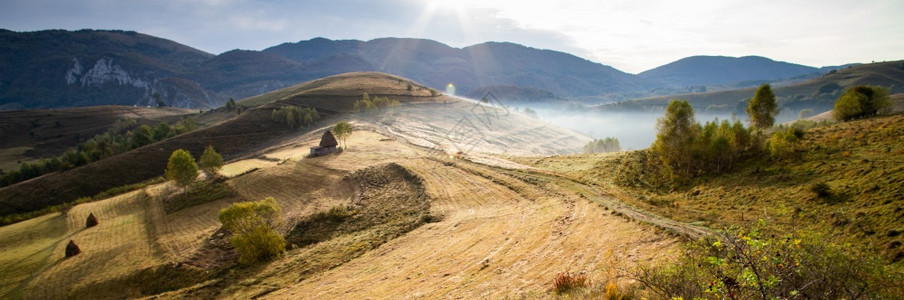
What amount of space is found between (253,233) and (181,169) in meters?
34.3

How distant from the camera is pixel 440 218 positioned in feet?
97.1

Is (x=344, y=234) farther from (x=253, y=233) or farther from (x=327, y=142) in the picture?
(x=327, y=142)

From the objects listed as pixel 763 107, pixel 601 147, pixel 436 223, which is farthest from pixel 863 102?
pixel 601 147

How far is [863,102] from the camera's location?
38.8m

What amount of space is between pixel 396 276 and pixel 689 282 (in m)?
14.4

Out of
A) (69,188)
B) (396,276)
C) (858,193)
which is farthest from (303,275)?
(69,188)

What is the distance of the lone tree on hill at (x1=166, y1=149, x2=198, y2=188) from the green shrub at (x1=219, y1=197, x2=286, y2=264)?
30955 mm

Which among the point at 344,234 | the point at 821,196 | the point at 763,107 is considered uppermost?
the point at 763,107

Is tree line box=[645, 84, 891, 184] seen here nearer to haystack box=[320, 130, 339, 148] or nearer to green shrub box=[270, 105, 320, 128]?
haystack box=[320, 130, 339, 148]

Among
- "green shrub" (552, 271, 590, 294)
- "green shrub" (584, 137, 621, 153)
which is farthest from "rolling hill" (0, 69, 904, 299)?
"green shrub" (584, 137, 621, 153)

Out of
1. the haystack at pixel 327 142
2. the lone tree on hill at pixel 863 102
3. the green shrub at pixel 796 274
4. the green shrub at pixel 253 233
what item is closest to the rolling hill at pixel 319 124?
the haystack at pixel 327 142

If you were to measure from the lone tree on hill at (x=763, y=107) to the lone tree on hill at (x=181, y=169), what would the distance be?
249 ft

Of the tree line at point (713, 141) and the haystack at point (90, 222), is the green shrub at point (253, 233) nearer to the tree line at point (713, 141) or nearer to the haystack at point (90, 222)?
the haystack at point (90, 222)

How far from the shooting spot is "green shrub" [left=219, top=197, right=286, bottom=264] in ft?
90.3
